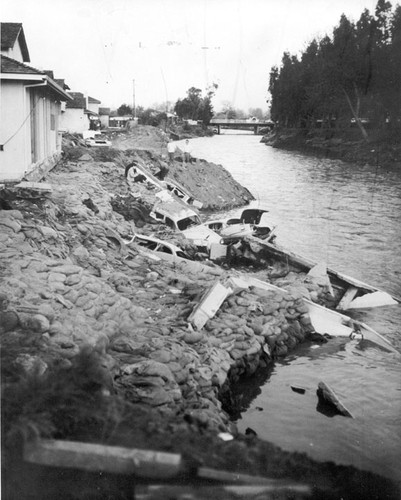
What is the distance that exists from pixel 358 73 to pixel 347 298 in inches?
1554

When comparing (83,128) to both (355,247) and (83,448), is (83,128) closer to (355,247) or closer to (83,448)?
(355,247)

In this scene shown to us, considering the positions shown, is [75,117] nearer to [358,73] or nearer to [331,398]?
[358,73]

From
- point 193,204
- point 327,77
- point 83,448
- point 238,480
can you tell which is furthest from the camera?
point 327,77

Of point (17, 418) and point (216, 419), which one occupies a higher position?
point (17, 418)

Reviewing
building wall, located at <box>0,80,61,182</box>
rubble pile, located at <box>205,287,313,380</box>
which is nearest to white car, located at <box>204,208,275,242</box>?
rubble pile, located at <box>205,287,313,380</box>

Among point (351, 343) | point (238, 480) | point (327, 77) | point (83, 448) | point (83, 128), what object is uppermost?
point (327, 77)

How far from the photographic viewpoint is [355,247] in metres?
18.3

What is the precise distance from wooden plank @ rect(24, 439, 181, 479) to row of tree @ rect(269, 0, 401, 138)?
4048 cm

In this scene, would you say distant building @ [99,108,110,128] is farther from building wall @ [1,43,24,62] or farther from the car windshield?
the car windshield

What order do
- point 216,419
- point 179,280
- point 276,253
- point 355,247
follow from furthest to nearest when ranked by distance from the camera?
point 355,247
point 276,253
point 179,280
point 216,419

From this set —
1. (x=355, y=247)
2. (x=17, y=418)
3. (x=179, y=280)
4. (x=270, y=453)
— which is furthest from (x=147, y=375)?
(x=355, y=247)

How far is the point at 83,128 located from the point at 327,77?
2397 cm

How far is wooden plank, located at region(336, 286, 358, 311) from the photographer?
40.4 feet

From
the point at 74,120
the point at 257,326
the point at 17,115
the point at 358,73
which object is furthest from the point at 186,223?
the point at 358,73
